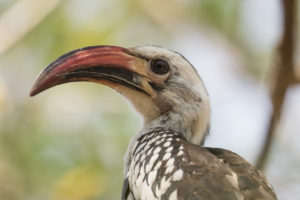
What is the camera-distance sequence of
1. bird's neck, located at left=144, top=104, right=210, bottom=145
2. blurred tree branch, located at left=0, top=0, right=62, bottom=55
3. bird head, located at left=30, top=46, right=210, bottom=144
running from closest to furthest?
bird head, located at left=30, top=46, right=210, bottom=144 → bird's neck, located at left=144, top=104, right=210, bottom=145 → blurred tree branch, located at left=0, top=0, right=62, bottom=55

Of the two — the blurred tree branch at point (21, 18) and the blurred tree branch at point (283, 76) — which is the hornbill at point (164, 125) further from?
the blurred tree branch at point (21, 18)

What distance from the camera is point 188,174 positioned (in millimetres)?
4223

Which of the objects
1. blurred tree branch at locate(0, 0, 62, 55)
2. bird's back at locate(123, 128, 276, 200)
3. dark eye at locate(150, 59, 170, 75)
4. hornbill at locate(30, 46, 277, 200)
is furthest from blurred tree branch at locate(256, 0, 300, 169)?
blurred tree branch at locate(0, 0, 62, 55)

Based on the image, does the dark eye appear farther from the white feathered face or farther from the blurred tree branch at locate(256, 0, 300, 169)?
the blurred tree branch at locate(256, 0, 300, 169)

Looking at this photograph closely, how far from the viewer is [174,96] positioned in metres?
5.51

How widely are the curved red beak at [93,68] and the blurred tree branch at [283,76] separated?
1.18 meters

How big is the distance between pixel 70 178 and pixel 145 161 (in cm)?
302

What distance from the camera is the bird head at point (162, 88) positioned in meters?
5.32

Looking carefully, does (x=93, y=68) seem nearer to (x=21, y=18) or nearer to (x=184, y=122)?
(x=184, y=122)

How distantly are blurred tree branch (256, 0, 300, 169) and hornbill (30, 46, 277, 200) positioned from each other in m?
0.57

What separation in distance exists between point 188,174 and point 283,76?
1.83 meters

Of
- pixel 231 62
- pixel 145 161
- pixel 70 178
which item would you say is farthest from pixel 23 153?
pixel 145 161

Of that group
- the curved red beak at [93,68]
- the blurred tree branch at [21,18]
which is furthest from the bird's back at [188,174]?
the blurred tree branch at [21,18]

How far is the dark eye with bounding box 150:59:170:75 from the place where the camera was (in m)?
5.49
